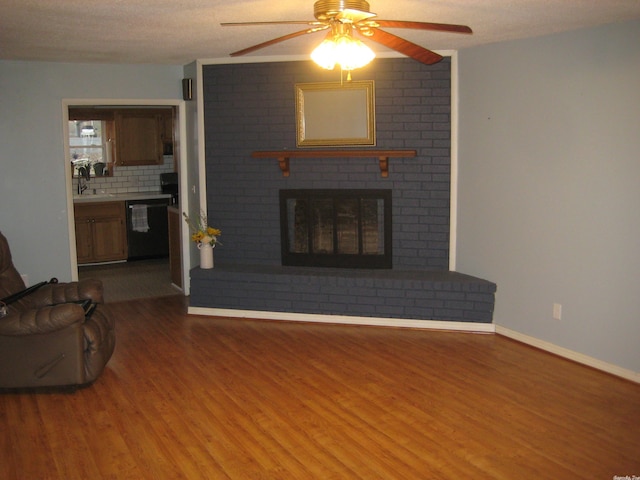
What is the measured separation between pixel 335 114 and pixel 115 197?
3.84 metres

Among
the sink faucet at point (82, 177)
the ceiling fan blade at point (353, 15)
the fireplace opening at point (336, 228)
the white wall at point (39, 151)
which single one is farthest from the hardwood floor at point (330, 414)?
the sink faucet at point (82, 177)

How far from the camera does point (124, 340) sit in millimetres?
5289

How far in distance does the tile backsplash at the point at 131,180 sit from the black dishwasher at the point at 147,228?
61 cm

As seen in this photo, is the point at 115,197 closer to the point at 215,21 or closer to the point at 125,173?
the point at 125,173

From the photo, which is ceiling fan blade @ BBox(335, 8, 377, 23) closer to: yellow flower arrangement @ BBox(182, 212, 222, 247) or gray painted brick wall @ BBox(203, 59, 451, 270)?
gray painted brick wall @ BBox(203, 59, 451, 270)

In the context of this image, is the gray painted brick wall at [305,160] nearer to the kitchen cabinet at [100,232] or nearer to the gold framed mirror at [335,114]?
the gold framed mirror at [335,114]

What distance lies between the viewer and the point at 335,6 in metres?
2.71

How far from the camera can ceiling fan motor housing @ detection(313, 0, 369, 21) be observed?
2.70 meters

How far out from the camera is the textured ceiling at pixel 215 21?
358cm

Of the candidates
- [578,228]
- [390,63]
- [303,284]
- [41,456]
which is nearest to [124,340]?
[303,284]

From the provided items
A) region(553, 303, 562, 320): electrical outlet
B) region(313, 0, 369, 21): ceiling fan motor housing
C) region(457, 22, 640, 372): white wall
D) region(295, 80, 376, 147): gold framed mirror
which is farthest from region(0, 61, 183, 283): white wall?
region(553, 303, 562, 320): electrical outlet

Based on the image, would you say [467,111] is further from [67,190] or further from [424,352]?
[67,190]

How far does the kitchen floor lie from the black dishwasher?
0.40 feet

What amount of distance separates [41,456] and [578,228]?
11.9 ft
